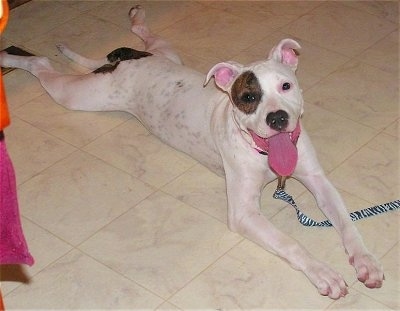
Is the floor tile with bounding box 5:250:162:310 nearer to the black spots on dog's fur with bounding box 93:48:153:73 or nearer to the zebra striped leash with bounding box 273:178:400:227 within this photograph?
the zebra striped leash with bounding box 273:178:400:227

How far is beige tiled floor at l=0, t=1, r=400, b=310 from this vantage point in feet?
12.2

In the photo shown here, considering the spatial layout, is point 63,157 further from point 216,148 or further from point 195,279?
point 195,279

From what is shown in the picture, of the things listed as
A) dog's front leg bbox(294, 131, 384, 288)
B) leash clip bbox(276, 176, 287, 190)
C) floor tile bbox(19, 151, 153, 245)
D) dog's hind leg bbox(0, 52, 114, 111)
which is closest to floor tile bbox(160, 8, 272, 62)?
dog's hind leg bbox(0, 52, 114, 111)

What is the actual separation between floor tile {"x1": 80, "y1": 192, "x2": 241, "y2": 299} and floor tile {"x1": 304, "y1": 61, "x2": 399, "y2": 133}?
1.26 meters

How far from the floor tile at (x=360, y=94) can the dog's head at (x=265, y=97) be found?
1130mm

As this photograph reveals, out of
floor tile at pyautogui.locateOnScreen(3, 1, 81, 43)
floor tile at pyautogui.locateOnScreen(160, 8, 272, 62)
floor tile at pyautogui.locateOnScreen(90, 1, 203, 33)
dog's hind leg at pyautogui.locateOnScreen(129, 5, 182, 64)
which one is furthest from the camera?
floor tile at pyautogui.locateOnScreen(90, 1, 203, 33)

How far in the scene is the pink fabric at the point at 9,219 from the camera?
2.24 metres

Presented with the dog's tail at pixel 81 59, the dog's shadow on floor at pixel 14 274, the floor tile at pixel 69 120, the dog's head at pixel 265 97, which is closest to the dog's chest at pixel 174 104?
the floor tile at pixel 69 120

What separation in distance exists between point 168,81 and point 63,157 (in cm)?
72

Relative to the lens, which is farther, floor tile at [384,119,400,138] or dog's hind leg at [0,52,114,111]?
dog's hind leg at [0,52,114,111]

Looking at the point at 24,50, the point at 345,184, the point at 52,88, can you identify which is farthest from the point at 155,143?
the point at 24,50

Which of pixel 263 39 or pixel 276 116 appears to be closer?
pixel 276 116

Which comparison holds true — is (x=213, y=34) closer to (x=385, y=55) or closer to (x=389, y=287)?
(x=385, y=55)

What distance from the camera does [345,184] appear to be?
433 cm
